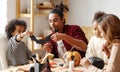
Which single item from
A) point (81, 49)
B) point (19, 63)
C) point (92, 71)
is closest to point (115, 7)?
point (81, 49)

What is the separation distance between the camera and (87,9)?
3.69 metres

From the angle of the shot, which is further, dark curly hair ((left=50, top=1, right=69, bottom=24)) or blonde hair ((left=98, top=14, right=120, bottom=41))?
dark curly hair ((left=50, top=1, right=69, bottom=24))

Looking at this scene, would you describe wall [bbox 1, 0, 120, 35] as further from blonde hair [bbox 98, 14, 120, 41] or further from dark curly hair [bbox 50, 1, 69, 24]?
blonde hair [bbox 98, 14, 120, 41]

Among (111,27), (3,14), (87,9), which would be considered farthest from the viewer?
(87,9)

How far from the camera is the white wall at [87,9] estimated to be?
3.46 metres

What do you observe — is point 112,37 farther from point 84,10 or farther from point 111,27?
point 84,10

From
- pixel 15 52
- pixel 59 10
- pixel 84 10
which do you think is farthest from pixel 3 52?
pixel 84 10

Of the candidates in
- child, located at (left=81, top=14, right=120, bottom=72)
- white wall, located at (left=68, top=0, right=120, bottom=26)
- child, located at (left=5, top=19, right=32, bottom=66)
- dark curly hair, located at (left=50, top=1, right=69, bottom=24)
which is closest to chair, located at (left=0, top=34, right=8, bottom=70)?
child, located at (left=5, top=19, right=32, bottom=66)

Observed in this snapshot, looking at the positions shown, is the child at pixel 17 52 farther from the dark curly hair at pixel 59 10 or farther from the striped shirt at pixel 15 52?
the dark curly hair at pixel 59 10

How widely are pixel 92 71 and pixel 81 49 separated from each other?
0.78 metres

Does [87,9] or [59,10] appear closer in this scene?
[59,10]

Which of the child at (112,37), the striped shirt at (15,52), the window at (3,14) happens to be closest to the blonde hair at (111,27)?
the child at (112,37)

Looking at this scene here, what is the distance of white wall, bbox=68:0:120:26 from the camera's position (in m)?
3.46

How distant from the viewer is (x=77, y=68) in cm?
187
